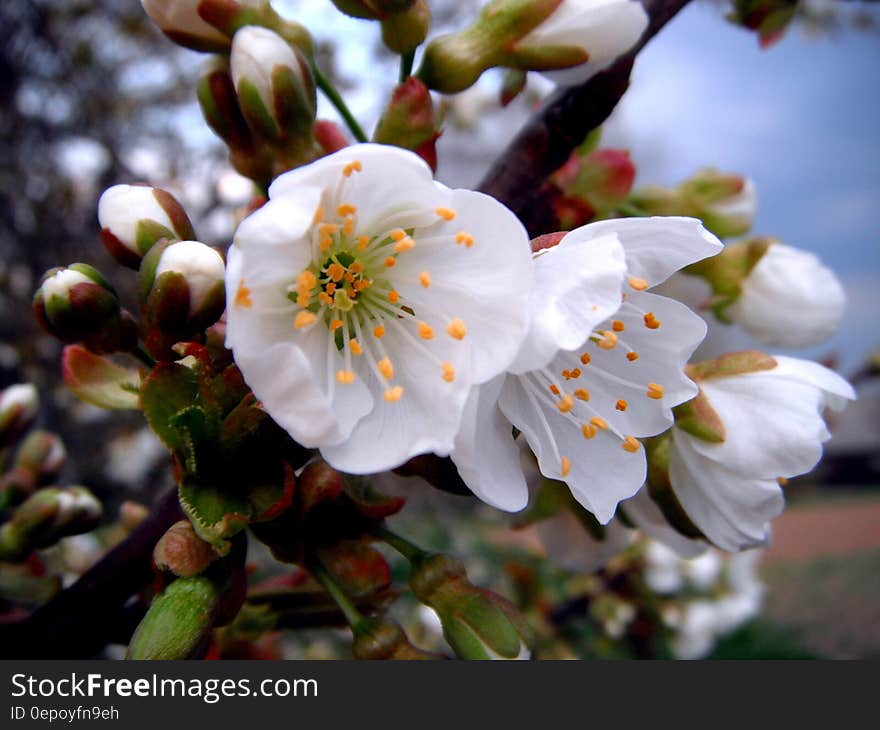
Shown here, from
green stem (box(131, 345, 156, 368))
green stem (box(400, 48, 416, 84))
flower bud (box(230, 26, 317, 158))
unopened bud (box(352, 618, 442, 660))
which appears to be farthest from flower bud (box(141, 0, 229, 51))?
unopened bud (box(352, 618, 442, 660))

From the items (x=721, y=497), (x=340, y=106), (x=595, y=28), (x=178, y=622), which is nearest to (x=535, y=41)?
(x=595, y=28)

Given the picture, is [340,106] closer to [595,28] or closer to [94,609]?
[595,28]

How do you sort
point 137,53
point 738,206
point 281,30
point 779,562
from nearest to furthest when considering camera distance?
point 281,30
point 738,206
point 137,53
point 779,562

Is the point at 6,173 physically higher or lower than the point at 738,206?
lower

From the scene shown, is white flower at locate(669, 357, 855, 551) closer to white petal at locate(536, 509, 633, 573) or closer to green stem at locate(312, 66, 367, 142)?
white petal at locate(536, 509, 633, 573)

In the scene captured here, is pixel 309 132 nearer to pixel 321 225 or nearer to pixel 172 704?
pixel 321 225

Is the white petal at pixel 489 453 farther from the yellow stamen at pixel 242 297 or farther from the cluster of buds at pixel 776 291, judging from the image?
the cluster of buds at pixel 776 291

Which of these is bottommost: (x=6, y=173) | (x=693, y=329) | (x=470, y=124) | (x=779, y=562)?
(x=779, y=562)

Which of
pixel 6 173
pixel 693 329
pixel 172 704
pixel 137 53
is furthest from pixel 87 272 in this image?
pixel 137 53
